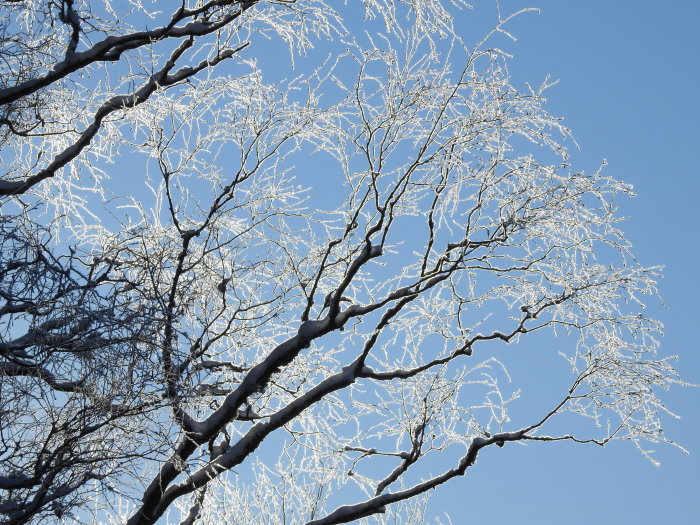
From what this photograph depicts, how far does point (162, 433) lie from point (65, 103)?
13.6 ft

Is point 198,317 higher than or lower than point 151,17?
lower

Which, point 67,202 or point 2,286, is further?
point 67,202

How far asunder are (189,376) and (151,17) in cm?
383

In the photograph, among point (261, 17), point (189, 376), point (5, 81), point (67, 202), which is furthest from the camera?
point (67, 202)

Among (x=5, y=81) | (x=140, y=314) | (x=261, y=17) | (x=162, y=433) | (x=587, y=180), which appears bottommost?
(x=162, y=433)

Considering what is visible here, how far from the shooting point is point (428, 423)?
316 inches

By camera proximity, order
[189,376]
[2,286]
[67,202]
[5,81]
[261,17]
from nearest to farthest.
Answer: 1. [2,286]
2. [189,376]
3. [5,81]
4. [261,17]
5. [67,202]

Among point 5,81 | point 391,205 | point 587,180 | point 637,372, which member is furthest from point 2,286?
point 637,372

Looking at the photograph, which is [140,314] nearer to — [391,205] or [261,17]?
[391,205]

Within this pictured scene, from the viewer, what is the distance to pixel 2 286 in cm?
489

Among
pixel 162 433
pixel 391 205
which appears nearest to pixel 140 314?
pixel 162 433

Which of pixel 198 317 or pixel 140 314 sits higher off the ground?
pixel 198 317

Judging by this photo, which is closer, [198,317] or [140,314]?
[140,314]

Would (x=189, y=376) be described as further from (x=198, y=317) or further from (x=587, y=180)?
(x=587, y=180)
